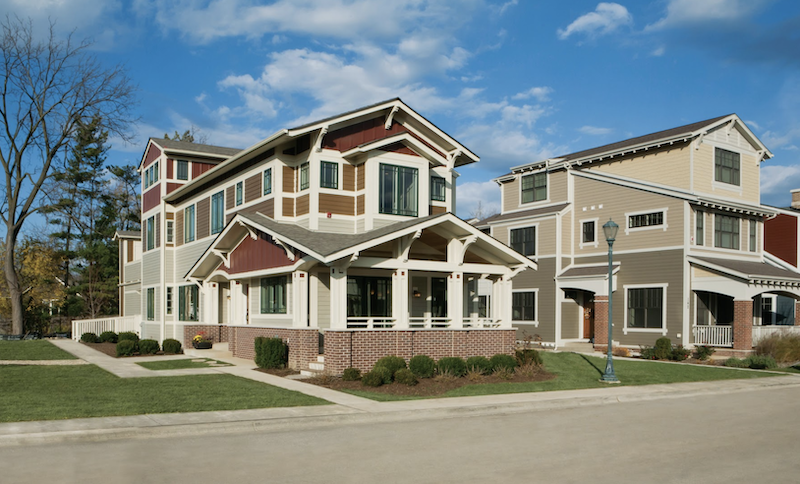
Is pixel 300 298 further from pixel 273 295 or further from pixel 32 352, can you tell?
pixel 32 352

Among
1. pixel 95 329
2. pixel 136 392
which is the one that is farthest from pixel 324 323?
pixel 95 329

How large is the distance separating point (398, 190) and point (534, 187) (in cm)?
1423

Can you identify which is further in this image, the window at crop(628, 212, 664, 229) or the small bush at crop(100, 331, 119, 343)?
the small bush at crop(100, 331, 119, 343)

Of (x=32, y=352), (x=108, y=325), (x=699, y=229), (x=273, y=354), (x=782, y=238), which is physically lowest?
(x=108, y=325)

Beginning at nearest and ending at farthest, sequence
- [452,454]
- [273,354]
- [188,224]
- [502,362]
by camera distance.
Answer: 1. [452,454]
2. [502,362]
3. [273,354]
4. [188,224]

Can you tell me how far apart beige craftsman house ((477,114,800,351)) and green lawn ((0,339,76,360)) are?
20.8m

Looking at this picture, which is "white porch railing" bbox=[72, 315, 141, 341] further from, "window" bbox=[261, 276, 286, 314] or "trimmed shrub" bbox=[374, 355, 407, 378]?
"trimmed shrub" bbox=[374, 355, 407, 378]

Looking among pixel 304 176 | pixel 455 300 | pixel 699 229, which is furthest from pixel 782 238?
pixel 304 176

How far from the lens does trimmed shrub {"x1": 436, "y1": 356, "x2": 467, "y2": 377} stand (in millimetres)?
18906

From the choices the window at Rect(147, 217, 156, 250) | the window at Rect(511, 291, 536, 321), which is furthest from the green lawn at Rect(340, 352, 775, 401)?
the window at Rect(147, 217, 156, 250)

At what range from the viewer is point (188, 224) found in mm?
32156

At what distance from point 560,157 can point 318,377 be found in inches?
845

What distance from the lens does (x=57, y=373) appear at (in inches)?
767

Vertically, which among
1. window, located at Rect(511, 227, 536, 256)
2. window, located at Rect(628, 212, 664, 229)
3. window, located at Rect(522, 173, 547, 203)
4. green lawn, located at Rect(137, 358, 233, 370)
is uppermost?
window, located at Rect(522, 173, 547, 203)
